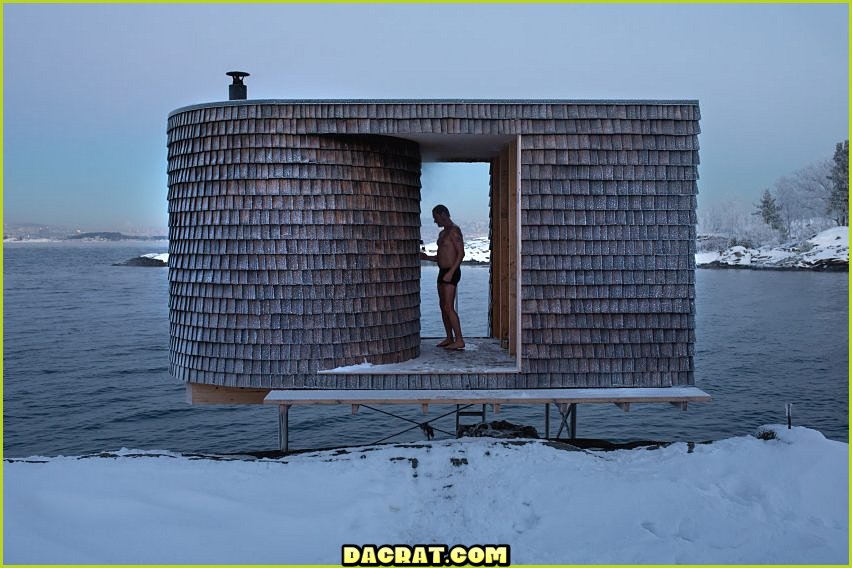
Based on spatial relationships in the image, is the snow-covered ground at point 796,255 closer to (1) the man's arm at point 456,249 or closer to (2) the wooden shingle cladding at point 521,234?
(2) the wooden shingle cladding at point 521,234

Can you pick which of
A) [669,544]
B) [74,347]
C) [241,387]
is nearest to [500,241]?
[241,387]

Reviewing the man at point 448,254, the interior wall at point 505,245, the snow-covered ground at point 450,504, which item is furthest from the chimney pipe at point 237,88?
the snow-covered ground at point 450,504

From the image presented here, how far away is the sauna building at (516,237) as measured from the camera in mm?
9500

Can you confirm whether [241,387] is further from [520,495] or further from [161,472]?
[520,495]

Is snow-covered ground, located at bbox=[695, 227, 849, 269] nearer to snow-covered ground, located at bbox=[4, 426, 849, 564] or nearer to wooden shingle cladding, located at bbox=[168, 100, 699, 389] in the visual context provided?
wooden shingle cladding, located at bbox=[168, 100, 699, 389]

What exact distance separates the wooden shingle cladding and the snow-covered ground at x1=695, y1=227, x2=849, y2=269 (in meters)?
70.0

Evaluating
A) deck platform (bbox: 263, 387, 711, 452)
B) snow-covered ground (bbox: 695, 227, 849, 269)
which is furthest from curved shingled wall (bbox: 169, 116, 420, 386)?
snow-covered ground (bbox: 695, 227, 849, 269)

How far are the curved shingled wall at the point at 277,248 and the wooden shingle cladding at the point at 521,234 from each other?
18 mm

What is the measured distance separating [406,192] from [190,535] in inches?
208

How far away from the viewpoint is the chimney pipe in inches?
409

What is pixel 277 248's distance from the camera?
959cm

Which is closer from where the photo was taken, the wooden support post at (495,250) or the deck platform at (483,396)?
the deck platform at (483,396)

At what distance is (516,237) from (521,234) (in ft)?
1.51

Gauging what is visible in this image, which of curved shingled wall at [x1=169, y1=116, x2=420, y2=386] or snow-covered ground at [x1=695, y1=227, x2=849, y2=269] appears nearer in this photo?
curved shingled wall at [x1=169, y1=116, x2=420, y2=386]
